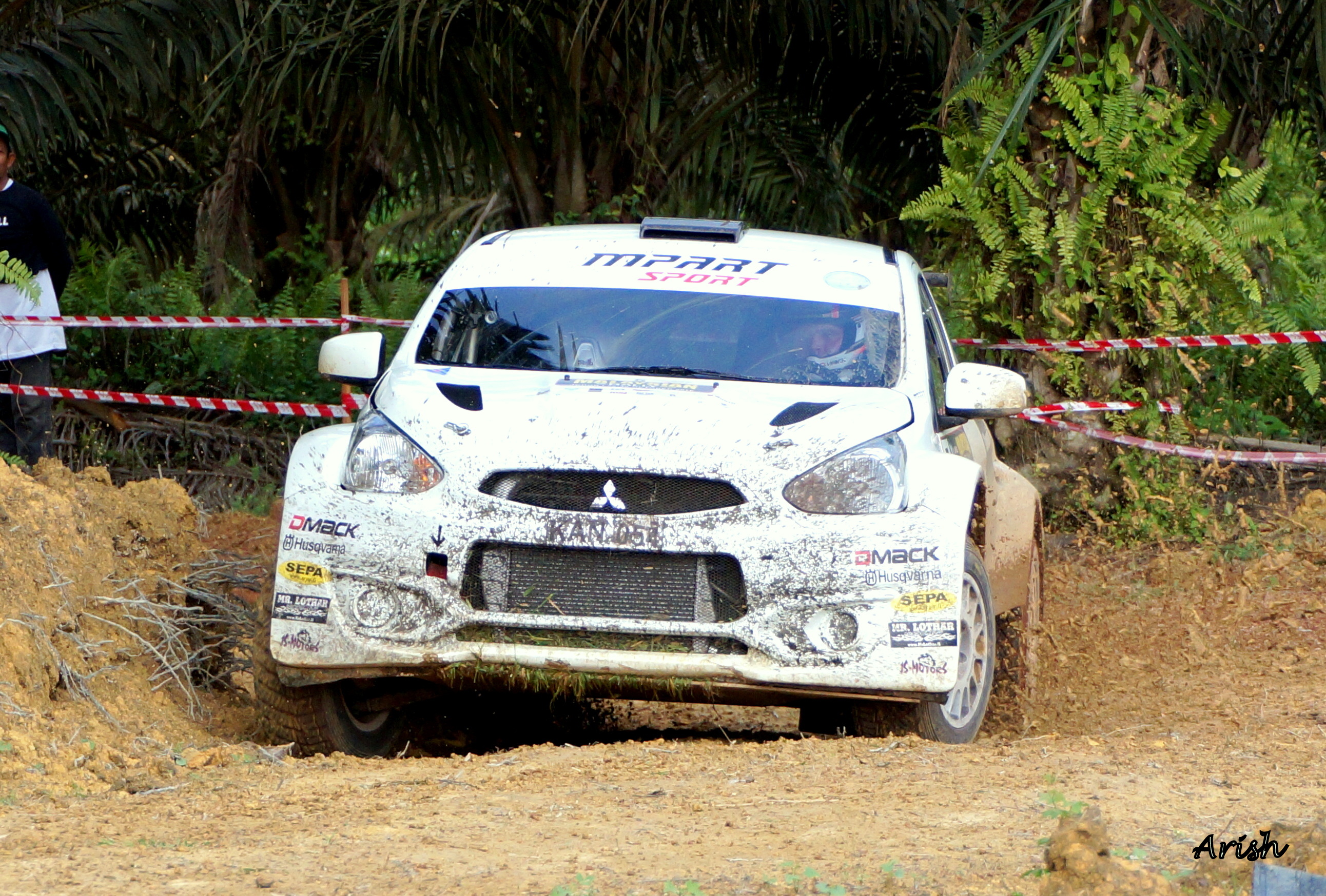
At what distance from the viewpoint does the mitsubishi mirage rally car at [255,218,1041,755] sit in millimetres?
4438

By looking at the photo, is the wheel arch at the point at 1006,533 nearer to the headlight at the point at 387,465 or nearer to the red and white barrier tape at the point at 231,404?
the headlight at the point at 387,465

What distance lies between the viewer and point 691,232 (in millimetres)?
5961

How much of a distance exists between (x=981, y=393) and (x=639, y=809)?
1.95m

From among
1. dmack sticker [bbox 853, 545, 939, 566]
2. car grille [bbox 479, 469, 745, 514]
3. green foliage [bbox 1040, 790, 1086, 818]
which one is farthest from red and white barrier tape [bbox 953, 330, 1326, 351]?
green foliage [bbox 1040, 790, 1086, 818]

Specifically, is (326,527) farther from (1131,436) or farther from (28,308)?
(1131,436)

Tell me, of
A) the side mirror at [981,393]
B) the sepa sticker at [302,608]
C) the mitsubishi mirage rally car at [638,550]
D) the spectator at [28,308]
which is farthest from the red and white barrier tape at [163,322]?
the side mirror at [981,393]

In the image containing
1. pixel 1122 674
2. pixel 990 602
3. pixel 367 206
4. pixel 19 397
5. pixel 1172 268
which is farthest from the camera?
pixel 367 206

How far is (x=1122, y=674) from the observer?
22.0 feet

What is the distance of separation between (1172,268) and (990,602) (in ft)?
14.4

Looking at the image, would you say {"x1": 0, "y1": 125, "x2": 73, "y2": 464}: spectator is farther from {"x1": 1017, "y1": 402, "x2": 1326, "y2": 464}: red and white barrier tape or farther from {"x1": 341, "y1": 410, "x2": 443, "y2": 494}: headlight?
{"x1": 1017, "y1": 402, "x2": 1326, "y2": 464}: red and white barrier tape

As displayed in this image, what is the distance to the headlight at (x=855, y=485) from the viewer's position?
453 cm

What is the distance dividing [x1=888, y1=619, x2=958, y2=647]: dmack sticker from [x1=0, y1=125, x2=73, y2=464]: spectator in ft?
16.2

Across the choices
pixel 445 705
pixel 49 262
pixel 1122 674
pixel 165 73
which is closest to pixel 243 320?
pixel 49 262

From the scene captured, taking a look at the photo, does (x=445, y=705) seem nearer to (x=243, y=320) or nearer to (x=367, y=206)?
(x=243, y=320)
